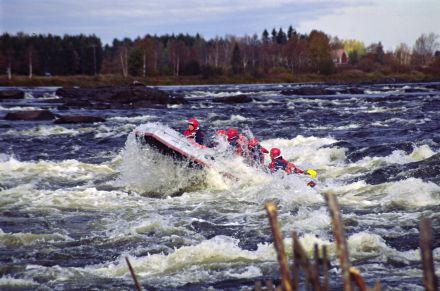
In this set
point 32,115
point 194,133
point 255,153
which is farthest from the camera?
point 32,115

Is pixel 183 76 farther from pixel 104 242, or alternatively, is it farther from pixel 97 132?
pixel 104 242

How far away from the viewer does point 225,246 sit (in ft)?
28.7

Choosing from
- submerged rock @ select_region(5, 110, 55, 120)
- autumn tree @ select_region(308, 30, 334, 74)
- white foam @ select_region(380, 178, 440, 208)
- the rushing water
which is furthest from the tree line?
white foam @ select_region(380, 178, 440, 208)

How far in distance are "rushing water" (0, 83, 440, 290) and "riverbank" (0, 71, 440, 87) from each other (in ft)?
168

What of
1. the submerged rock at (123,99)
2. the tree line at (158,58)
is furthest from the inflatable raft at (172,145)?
the tree line at (158,58)

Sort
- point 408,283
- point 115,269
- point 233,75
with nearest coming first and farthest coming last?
1. point 408,283
2. point 115,269
3. point 233,75

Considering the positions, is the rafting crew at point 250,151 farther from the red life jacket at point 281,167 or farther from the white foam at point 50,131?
the white foam at point 50,131

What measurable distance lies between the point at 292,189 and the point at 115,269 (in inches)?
232

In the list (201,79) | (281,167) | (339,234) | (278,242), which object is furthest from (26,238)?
(201,79)

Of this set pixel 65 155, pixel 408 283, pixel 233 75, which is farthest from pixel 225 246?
pixel 233 75

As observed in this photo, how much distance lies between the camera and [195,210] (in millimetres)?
11922

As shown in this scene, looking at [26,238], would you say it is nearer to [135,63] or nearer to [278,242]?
[278,242]

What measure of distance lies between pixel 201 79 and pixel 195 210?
74.6 metres

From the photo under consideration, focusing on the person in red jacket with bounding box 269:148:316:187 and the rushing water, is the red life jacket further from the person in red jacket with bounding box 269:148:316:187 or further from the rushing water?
the rushing water
